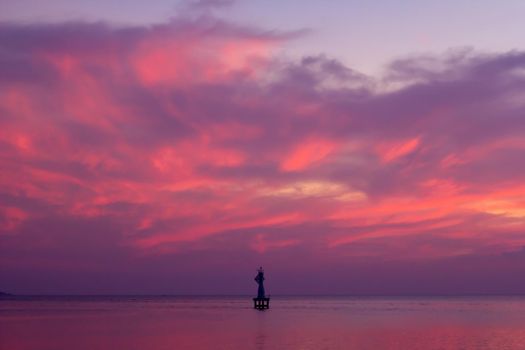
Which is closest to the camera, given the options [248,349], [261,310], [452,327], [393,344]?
[248,349]

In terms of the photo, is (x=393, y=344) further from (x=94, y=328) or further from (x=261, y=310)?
(x=261, y=310)

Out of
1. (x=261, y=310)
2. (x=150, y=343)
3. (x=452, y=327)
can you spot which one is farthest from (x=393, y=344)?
(x=261, y=310)

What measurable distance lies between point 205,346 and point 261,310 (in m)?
69.2

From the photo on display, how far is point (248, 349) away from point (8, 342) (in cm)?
1952

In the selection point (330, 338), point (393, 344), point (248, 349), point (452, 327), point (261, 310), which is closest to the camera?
point (248, 349)

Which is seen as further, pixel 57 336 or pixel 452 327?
pixel 452 327

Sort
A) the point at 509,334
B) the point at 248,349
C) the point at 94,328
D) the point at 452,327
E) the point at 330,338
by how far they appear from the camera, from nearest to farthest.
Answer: the point at 248,349
the point at 330,338
the point at 509,334
the point at 94,328
the point at 452,327

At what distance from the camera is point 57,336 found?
59.9 m

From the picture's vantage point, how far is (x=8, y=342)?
53812 mm

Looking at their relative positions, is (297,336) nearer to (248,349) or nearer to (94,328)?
(248,349)

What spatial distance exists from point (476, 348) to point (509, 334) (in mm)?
15986

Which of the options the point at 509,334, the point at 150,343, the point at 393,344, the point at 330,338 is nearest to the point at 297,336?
the point at 330,338

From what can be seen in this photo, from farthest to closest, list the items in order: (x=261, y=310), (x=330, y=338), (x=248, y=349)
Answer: (x=261, y=310)
(x=330, y=338)
(x=248, y=349)

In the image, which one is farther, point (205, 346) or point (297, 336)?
point (297, 336)
